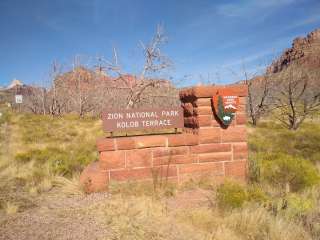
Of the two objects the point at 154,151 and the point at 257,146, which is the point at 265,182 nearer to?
the point at 154,151

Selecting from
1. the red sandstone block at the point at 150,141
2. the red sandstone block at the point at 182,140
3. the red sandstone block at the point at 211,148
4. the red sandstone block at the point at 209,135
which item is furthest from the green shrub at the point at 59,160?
the red sandstone block at the point at 209,135

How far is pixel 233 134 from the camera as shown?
6.58 metres

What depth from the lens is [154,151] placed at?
6133mm

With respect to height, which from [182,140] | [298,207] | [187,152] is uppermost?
[182,140]

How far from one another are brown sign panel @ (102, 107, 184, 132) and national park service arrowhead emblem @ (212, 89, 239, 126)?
858 mm

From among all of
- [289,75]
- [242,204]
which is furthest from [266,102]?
[242,204]

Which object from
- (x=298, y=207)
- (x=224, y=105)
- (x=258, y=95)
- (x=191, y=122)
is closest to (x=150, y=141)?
(x=191, y=122)

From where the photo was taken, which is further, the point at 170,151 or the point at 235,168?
the point at 235,168

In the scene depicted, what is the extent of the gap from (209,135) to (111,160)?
2059 millimetres

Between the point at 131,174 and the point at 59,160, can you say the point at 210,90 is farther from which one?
the point at 59,160

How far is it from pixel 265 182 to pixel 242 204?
5.66 feet

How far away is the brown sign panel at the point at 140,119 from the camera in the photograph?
634cm

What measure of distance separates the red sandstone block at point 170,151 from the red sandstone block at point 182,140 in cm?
8

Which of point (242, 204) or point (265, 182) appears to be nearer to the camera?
point (242, 204)
